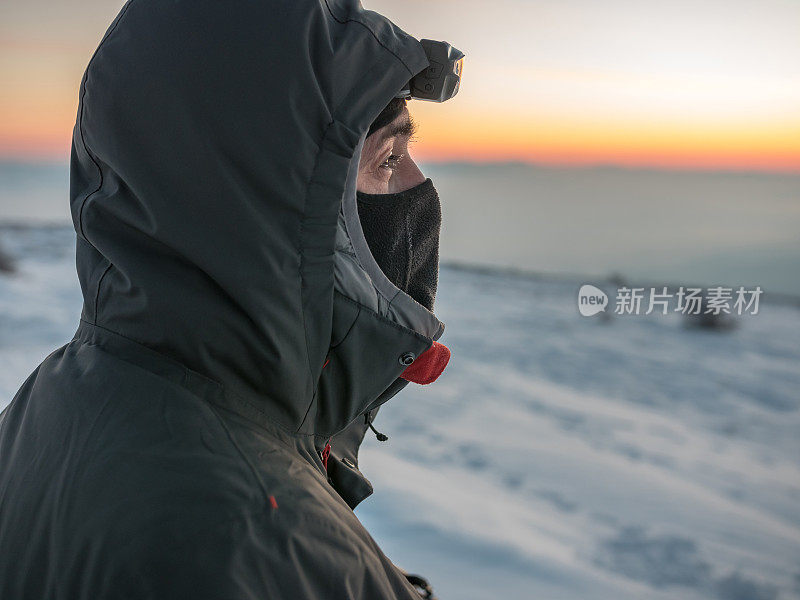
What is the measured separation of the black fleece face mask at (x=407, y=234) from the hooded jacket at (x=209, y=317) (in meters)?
0.09

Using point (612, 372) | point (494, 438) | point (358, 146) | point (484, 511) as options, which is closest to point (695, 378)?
point (612, 372)

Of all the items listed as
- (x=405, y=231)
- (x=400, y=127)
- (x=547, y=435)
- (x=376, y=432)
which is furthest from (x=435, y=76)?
(x=547, y=435)

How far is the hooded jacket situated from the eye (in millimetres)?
137

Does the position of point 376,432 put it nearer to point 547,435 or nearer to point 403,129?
point 403,129

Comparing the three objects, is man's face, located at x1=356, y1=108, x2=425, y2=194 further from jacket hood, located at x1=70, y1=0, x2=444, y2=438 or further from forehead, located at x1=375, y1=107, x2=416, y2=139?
jacket hood, located at x1=70, y1=0, x2=444, y2=438

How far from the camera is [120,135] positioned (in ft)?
2.01

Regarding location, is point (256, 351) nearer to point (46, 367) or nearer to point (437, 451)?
point (46, 367)

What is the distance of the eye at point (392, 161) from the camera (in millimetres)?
814

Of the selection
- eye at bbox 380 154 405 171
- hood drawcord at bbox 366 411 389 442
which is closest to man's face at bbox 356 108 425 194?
eye at bbox 380 154 405 171

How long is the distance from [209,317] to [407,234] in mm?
291

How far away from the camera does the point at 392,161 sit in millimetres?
824

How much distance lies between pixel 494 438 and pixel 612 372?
1999 millimetres

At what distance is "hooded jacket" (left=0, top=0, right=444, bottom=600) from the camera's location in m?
0.50

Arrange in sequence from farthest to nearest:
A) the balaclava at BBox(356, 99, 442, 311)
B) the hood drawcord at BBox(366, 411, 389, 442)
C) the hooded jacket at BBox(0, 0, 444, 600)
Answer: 1. the hood drawcord at BBox(366, 411, 389, 442)
2. the balaclava at BBox(356, 99, 442, 311)
3. the hooded jacket at BBox(0, 0, 444, 600)
